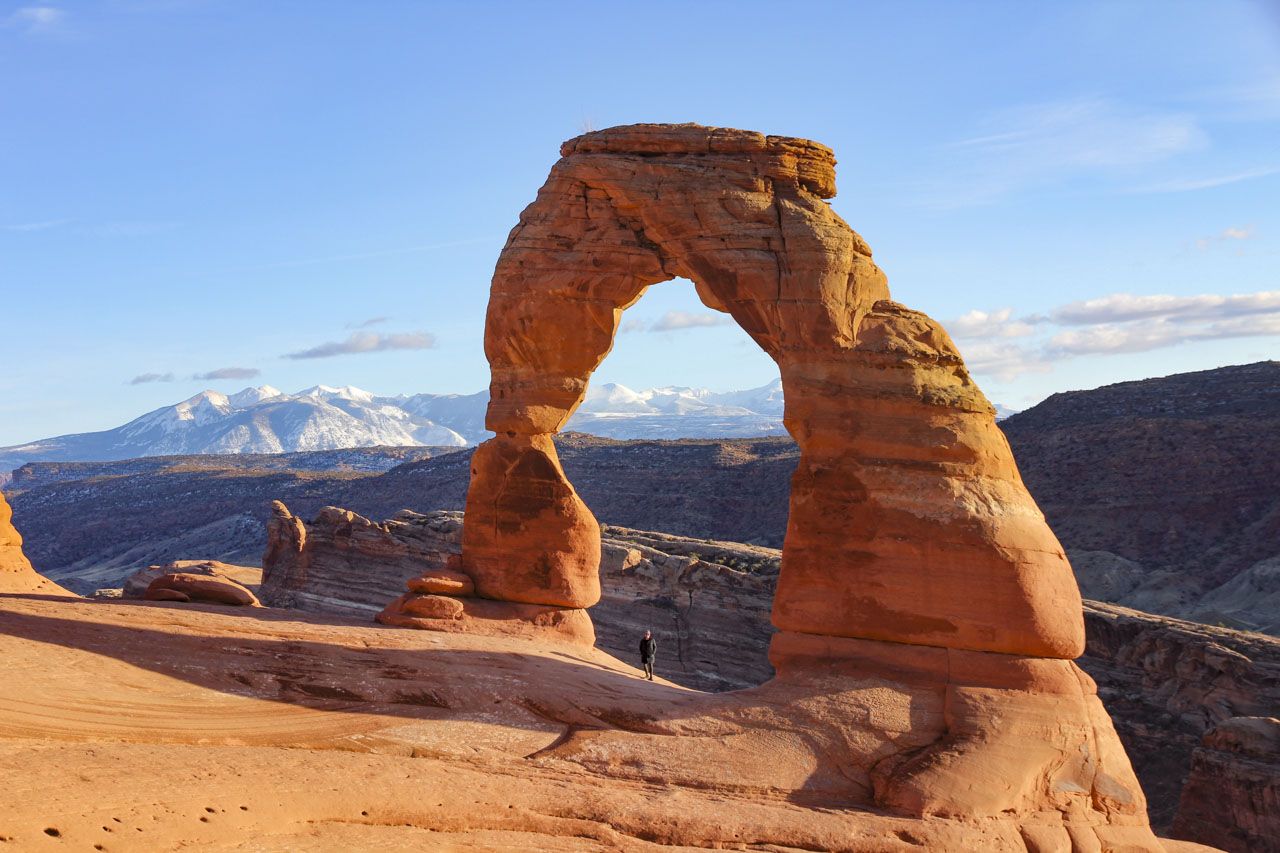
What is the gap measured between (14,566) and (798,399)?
1615 centimetres

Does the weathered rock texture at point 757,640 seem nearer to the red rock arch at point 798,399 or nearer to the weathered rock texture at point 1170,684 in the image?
the weathered rock texture at point 1170,684

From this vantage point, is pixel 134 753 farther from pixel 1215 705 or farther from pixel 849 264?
pixel 1215 705

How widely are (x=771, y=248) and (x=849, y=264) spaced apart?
1.27m

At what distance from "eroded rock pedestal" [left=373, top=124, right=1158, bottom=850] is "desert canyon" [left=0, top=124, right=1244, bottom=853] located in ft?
0.15

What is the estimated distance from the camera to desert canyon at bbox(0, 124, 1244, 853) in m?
13.2

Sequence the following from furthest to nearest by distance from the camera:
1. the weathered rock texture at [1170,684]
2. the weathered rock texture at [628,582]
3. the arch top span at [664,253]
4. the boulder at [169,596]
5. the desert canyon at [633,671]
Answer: the weathered rock texture at [628,582] → the weathered rock texture at [1170,684] → the boulder at [169,596] → the arch top span at [664,253] → the desert canyon at [633,671]

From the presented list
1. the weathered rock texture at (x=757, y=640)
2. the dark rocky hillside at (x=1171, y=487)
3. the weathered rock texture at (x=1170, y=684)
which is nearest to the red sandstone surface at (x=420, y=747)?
the weathered rock texture at (x=757, y=640)

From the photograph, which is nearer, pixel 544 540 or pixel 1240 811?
pixel 544 540

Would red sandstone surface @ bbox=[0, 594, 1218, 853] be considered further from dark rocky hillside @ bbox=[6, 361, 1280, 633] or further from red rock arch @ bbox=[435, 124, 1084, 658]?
dark rocky hillside @ bbox=[6, 361, 1280, 633]

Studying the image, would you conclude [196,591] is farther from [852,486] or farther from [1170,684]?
[1170,684]

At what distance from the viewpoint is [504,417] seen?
71.2ft

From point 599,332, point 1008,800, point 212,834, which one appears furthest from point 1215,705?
point 212,834

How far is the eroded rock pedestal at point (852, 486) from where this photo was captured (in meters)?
16.0

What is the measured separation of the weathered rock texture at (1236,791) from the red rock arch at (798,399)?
10.1 m
